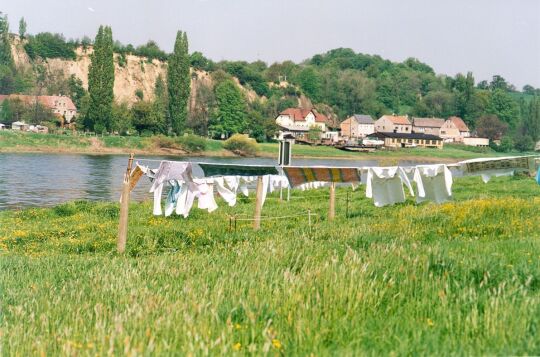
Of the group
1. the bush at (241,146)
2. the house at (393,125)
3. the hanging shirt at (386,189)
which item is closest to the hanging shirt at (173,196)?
the hanging shirt at (386,189)

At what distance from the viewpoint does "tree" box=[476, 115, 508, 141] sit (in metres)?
153

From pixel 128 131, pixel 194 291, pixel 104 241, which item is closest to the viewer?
pixel 194 291

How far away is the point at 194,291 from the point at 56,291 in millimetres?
2437

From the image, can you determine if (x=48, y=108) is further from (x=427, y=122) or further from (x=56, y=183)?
(x=427, y=122)

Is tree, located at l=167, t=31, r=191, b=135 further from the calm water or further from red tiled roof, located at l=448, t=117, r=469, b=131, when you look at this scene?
red tiled roof, located at l=448, t=117, r=469, b=131

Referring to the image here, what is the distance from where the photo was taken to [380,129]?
185125 millimetres

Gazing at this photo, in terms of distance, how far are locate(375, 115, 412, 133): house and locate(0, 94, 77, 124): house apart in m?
86.6

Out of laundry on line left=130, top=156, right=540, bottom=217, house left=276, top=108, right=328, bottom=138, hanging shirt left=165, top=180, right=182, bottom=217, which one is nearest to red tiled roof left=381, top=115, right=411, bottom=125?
house left=276, top=108, right=328, bottom=138

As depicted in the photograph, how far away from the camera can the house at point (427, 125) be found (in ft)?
597

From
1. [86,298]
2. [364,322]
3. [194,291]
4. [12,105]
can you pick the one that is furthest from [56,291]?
[12,105]

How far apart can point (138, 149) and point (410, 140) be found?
76.0 metres

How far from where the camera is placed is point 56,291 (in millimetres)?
7824

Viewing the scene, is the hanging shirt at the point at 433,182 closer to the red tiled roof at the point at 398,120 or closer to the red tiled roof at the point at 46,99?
the red tiled roof at the point at 46,99

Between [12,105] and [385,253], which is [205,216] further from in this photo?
[12,105]
